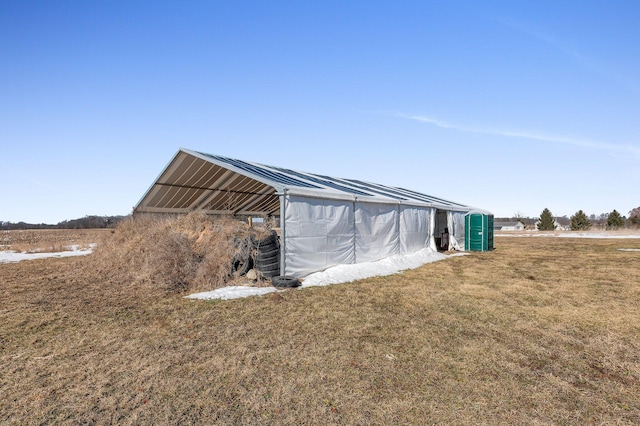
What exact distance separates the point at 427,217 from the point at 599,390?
1433 cm

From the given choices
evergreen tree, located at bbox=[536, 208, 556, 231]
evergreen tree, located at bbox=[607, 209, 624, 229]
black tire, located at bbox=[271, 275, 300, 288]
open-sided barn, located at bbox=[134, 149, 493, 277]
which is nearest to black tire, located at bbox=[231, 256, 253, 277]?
black tire, located at bbox=[271, 275, 300, 288]

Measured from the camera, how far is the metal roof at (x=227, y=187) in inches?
436

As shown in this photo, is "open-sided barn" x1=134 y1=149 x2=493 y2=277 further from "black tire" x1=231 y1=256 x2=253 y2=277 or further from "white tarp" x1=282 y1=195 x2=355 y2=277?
"black tire" x1=231 y1=256 x2=253 y2=277

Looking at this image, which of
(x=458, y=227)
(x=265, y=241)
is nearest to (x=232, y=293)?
(x=265, y=241)

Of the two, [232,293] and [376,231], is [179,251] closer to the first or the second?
[232,293]

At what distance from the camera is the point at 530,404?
3.55 metres

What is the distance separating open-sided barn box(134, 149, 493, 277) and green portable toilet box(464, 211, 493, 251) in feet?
8.53

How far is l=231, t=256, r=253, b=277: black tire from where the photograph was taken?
389 inches

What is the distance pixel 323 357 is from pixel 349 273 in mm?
6599

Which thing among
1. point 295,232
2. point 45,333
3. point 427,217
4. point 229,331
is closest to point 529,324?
point 229,331

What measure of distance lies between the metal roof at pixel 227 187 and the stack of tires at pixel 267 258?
137cm

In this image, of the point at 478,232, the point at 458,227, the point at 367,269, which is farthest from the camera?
the point at 458,227

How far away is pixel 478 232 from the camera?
20781 millimetres

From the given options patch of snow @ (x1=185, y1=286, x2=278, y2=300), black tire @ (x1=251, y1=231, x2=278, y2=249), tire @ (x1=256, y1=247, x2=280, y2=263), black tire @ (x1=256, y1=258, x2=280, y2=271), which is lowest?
patch of snow @ (x1=185, y1=286, x2=278, y2=300)
